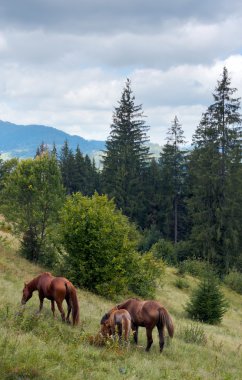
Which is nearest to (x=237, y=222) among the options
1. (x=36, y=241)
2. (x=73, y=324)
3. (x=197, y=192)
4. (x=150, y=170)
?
(x=197, y=192)

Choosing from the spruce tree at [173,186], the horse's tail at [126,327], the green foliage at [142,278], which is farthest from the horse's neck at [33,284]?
the spruce tree at [173,186]

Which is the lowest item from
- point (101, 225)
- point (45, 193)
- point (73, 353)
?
point (73, 353)

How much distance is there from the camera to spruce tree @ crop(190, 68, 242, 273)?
1801 inches

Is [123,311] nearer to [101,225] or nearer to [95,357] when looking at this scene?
[95,357]

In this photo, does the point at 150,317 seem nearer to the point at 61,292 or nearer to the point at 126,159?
the point at 61,292

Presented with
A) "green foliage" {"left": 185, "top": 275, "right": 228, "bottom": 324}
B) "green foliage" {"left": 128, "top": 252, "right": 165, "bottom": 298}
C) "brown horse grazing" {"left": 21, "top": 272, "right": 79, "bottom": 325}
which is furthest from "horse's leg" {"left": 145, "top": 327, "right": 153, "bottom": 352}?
"green foliage" {"left": 128, "top": 252, "right": 165, "bottom": 298}

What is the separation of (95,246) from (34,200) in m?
5.45

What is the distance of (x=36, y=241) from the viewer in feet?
82.5

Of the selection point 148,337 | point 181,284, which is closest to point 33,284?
point 148,337

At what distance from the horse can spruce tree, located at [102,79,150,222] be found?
52287 millimetres

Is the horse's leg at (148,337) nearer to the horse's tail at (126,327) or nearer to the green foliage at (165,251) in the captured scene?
the horse's tail at (126,327)

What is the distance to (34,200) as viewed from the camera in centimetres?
2433

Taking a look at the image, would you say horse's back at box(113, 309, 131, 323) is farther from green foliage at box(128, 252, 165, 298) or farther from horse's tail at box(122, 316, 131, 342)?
green foliage at box(128, 252, 165, 298)

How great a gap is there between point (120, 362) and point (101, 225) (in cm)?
1330
